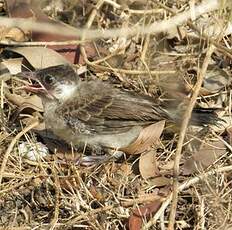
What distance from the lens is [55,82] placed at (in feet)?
17.7

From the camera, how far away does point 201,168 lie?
4875mm

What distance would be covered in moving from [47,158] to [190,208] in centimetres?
104

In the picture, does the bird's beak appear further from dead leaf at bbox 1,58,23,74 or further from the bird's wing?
dead leaf at bbox 1,58,23,74

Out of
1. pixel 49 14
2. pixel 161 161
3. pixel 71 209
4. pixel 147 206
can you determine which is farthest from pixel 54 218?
pixel 49 14

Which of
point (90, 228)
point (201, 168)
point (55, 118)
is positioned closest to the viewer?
point (90, 228)

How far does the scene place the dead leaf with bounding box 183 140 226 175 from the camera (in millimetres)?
4912

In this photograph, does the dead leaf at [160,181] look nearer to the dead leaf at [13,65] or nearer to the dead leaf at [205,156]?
the dead leaf at [205,156]

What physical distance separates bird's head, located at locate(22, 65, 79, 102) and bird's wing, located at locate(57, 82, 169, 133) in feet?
0.30

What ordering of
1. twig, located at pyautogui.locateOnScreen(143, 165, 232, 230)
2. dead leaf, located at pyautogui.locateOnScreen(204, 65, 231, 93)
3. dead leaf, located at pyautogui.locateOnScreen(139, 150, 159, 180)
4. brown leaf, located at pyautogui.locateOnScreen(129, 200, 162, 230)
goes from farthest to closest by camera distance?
dead leaf, located at pyautogui.locateOnScreen(204, 65, 231, 93) < dead leaf, located at pyautogui.locateOnScreen(139, 150, 159, 180) < brown leaf, located at pyautogui.locateOnScreen(129, 200, 162, 230) < twig, located at pyautogui.locateOnScreen(143, 165, 232, 230)

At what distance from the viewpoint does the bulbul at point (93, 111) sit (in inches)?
204

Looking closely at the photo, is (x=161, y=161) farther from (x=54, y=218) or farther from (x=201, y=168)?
(x=54, y=218)

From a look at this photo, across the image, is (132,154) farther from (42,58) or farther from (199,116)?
(42,58)

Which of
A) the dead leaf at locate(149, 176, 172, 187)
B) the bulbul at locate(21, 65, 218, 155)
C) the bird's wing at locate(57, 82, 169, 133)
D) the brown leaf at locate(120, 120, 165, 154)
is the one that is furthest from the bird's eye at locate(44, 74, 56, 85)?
the dead leaf at locate(149, 176, 172, 187)

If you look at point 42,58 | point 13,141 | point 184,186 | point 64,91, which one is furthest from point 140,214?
point 42,58
